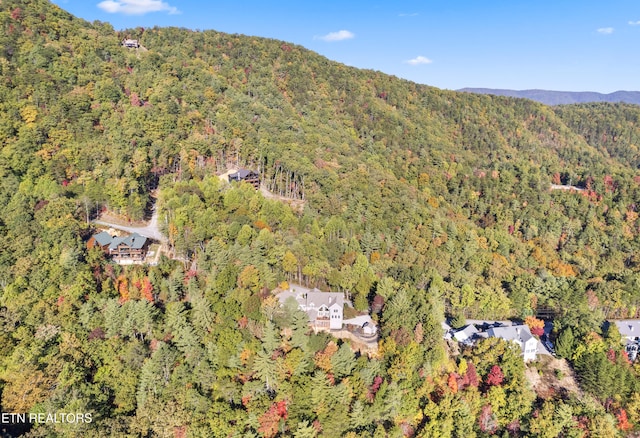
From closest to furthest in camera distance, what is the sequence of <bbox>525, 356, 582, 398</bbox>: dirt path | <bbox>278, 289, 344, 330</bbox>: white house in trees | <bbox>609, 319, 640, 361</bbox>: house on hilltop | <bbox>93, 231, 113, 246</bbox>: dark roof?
1. <bbox>278, 289, 344, 330</bbox>: white house in trees
2. <bbox>525, 356, 582, 398</bbox>: dirt path
3. <bbox>93, 231, 113, 246</bbox>: dark roof
4. <bbox>609, 319, 640, 361</bbox>: house on hilltop

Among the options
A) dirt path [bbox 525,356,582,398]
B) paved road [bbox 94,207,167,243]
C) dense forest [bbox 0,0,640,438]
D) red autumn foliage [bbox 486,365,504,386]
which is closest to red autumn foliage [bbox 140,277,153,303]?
dense forest [bbox 0,0,640,438]

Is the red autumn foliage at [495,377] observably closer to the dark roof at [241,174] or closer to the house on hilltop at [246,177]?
the house on hilltop at [246,177]

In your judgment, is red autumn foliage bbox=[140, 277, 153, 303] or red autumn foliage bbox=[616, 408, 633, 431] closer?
red autumn foliage bbox=[616, 408, 633, 431]

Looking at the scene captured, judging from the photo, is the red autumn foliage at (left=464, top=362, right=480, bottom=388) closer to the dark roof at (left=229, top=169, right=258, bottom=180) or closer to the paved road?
the paved road

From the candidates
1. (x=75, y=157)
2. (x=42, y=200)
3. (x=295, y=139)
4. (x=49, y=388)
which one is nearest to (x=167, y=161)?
(x=75, y=157)

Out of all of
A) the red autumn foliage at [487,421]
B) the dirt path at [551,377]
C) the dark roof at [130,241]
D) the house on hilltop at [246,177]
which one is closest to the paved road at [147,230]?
the dark roof at [130,241]

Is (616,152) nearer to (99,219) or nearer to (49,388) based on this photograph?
(99,219)

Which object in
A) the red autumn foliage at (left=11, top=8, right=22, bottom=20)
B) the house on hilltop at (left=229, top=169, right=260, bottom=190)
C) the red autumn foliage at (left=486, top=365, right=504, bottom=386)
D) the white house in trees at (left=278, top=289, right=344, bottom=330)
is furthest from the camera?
the red autumn foliage at (left=11, top=8, right=22, bottom=20)
